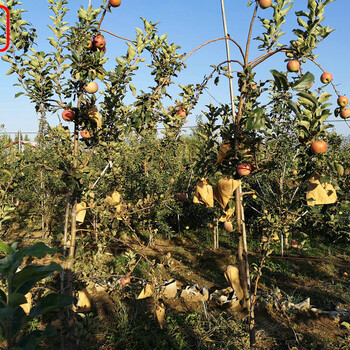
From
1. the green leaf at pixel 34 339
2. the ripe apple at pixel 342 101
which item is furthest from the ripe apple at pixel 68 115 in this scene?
the ripe apple at pixel 342 101

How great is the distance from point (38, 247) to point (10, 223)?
10.3 m

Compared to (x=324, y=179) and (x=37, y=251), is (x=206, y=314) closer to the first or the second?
(x=324, y=179)

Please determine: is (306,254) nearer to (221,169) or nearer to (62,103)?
(221,169)

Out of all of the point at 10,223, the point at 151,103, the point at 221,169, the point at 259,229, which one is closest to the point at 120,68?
the point at 151,103

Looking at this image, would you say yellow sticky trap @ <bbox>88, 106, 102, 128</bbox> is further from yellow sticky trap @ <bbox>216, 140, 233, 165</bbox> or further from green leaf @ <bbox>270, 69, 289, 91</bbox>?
green leaf @ <bbox>270, 69, 289, 91</bbox>

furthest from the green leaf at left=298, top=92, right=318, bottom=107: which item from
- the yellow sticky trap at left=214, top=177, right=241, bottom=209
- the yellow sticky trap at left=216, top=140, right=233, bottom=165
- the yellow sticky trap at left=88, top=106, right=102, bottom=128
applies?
the yellow sticky trap at left=88, top=106, right=102, bottom=128

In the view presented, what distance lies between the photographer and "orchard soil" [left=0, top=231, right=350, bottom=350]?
10.5ft

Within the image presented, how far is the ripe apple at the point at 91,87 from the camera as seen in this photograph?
243 centimetres

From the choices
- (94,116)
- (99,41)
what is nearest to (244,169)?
(94,116)

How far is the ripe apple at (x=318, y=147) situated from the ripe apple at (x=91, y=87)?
1.80 metres

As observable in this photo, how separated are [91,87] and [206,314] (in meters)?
3.12

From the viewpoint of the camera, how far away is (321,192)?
5.95 feet

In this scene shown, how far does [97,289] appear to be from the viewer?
4.96m

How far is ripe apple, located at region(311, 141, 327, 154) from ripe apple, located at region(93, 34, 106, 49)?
1.84 m
